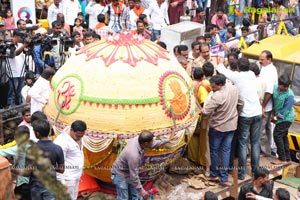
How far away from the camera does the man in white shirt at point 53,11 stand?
1373 cm

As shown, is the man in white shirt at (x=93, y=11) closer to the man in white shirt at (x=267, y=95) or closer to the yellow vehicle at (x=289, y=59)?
the yellow vehicle at (x=289, y=59)

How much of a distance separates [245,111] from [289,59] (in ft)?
7.51

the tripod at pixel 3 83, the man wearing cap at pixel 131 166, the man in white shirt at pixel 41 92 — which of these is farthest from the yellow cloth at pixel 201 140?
the tripod at pixel 3 83

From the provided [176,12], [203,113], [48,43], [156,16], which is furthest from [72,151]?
[176,12]

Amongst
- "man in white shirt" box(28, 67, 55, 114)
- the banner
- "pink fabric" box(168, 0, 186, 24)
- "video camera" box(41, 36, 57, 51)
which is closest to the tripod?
"video camera" box(41, 36, 57, 51)

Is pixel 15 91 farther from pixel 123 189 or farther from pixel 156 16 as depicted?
pixel 156 16

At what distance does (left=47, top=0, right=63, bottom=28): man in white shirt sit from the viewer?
45.0 feet

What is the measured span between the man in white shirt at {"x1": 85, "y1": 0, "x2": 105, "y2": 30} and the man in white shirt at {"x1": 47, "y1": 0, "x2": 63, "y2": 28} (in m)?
0.62

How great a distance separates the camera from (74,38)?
10680mm

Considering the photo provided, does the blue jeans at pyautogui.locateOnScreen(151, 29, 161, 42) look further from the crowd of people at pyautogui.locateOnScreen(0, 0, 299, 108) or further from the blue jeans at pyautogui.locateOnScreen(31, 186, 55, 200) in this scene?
the blue jeans at pyautogui.locateOnScreen(31, 186, 55, 200)

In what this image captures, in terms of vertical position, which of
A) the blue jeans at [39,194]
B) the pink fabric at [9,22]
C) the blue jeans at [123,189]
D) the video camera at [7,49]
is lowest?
the blue jeans at [123,189]

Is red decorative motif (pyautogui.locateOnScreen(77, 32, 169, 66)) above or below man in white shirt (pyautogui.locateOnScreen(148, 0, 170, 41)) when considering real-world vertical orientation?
above

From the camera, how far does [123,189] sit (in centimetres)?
709

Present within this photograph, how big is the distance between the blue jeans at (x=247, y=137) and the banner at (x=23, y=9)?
6.89 meters
